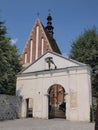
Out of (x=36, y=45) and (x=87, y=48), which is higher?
(x=36, y=45)

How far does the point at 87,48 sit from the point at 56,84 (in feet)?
28.3

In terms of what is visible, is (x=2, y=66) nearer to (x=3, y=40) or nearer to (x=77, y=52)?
(x=3, y=40)

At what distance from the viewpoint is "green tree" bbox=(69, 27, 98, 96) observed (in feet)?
78.7

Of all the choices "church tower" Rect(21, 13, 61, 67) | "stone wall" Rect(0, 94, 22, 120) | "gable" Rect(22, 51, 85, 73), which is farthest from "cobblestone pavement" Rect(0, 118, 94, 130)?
"church tower" Rect(21, 13, 61, 67)

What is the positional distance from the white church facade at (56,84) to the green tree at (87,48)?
662 centimetres

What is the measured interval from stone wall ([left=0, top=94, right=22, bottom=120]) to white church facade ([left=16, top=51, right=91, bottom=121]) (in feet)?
1.89

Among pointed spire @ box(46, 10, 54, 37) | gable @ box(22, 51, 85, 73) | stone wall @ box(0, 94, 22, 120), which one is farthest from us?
pointed spire @ box(46, 10, 54, 37)

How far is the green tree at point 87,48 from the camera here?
23984 mm

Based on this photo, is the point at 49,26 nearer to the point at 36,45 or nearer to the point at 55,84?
the point at 36,45

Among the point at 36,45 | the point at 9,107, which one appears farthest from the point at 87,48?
the point at 36,45

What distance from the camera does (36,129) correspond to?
420 inches

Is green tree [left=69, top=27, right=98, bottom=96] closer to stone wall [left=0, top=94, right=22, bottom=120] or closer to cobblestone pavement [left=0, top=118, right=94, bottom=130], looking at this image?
stone wall [left=0, top=94, right=22, bottom=120]

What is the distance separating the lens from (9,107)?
17.9 metres

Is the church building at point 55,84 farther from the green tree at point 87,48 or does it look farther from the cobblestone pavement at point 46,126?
the green tree at point 87,48
